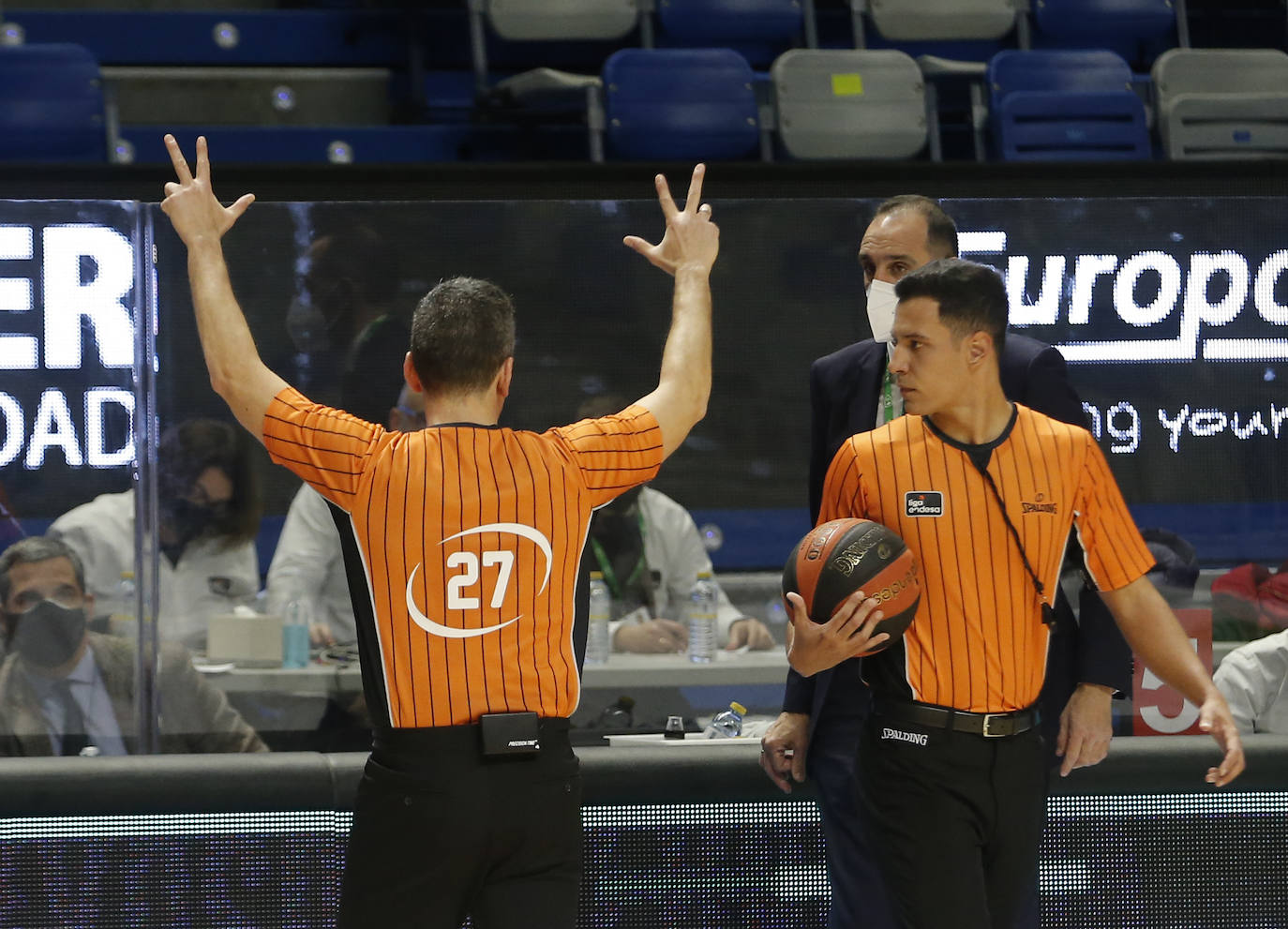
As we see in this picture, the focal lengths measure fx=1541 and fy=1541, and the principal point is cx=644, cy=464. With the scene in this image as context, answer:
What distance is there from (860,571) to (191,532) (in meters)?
2.30

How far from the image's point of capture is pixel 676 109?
25.8 ft

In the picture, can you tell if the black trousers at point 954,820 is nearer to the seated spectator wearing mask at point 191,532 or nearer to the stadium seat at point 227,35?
the seated spectator wearing mask at point 191,532

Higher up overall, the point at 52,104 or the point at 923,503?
the point at 52,104

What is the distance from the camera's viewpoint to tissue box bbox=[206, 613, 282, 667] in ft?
14.4

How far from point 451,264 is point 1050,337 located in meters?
1.82

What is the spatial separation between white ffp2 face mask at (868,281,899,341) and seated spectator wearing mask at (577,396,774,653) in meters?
1.07

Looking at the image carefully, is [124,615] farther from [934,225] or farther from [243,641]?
[934,225]

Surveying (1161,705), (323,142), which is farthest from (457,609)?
(323,142)

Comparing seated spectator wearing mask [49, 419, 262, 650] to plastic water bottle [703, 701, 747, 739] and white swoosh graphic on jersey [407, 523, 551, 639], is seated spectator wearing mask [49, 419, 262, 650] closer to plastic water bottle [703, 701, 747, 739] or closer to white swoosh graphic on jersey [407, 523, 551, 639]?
plastic water bottle [703, 701, 747, 739]

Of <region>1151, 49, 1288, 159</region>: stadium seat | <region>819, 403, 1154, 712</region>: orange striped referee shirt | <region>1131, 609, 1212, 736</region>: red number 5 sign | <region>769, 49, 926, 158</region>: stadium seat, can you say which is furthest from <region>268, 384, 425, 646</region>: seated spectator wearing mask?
<region>1151, 49, 1288, 159</region>: stadium seat

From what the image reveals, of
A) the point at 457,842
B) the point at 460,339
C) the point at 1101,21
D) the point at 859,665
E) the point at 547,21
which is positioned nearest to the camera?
the point at 457,842

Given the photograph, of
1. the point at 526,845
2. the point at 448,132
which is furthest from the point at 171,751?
the point at 448,132

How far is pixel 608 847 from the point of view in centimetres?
390

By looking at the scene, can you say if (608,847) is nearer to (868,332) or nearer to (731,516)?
(731,516)
